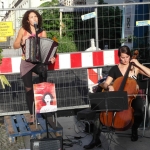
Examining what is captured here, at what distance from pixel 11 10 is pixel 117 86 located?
2785mm

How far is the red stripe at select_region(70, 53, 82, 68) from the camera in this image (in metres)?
6.80

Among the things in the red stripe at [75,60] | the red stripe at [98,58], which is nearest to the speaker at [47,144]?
the red stripe at [75,60]

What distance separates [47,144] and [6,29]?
2.54m

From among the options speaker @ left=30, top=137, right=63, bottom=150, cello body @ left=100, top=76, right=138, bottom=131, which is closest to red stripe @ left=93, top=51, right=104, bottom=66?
cello body @ left=100, top=76, right=138, bottom=131

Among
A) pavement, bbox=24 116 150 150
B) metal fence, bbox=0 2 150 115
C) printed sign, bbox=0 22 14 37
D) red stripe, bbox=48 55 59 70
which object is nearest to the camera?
pavement, bbox=24 116 150 150

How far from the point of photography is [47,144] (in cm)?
446

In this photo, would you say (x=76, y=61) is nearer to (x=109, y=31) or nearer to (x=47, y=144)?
(x=109, y=31)

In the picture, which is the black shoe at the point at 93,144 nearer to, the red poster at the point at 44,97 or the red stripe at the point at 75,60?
the red poster at the point at 44,97

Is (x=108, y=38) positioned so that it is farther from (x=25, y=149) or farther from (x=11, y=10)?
(x=25, y=149)

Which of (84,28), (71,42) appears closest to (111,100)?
(71,42)

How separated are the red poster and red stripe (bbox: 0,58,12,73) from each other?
6.19 feet

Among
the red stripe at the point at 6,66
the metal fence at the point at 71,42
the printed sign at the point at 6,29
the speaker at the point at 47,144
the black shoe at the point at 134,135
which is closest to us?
the speaker at the point at 47,144

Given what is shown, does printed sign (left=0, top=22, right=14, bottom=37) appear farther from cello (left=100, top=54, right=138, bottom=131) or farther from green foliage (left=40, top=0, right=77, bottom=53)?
cello (left=100, top=54, right=138, bottom=131)

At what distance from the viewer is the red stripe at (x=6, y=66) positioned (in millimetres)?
6512
